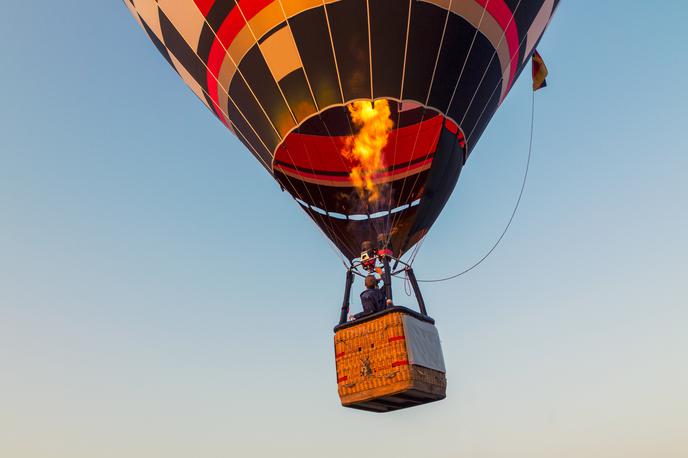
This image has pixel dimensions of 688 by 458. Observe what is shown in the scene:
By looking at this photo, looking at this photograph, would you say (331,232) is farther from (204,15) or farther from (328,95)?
(204,15)

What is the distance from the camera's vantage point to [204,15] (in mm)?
6547

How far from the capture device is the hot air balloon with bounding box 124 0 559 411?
571cm

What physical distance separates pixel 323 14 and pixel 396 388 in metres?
3.60

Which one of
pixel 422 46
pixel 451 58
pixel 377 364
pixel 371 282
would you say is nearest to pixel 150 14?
pixel 422 46

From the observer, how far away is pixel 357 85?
233 inches

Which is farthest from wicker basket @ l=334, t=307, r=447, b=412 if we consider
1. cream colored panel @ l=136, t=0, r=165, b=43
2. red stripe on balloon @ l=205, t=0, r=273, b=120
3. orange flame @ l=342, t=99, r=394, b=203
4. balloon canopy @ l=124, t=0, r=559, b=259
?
cream colored panel @ l=136, t=0, r=165, b=43

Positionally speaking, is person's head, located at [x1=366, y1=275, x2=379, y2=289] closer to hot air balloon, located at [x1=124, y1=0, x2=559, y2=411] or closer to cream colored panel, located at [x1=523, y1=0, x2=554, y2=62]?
hot air balloon, located at [x1=124, y1=0, x2=559, y2=411]

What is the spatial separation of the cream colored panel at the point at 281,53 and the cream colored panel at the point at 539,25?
3.15 meters

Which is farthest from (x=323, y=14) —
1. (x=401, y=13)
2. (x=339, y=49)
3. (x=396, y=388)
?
(x=396, y=388)

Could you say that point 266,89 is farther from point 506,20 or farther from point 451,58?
point 506,20

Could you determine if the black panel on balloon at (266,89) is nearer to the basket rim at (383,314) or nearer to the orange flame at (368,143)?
the orange flame at (368,143)

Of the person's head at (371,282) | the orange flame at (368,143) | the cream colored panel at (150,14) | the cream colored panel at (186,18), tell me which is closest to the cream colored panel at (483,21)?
the orange flame at (368,143)

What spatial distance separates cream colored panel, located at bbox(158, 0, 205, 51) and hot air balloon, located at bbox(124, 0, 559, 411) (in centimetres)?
2

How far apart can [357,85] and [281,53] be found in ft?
2.85
